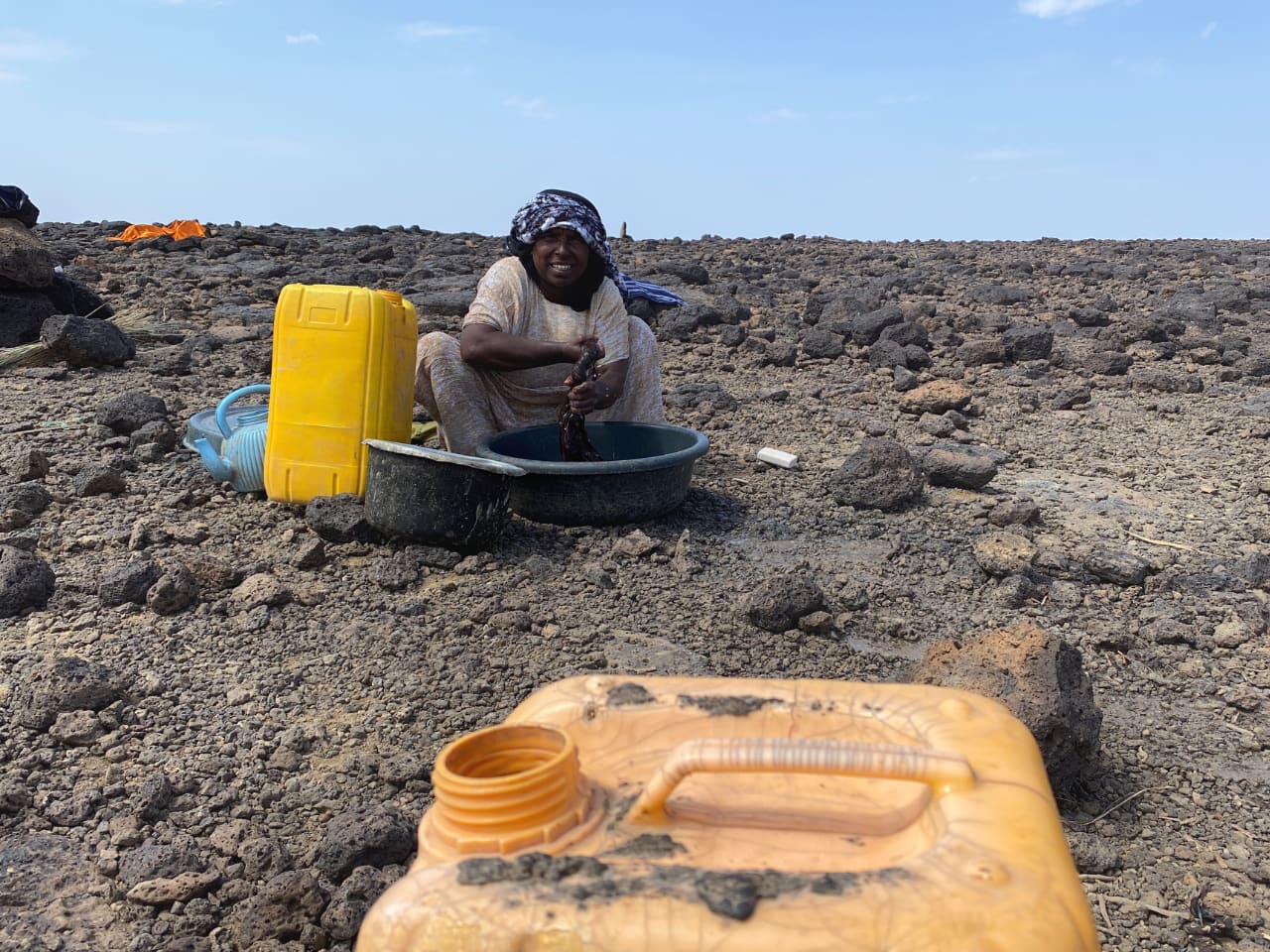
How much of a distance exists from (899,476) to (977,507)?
31 cm

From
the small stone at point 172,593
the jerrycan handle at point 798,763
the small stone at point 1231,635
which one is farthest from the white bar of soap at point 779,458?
the jerrycan handle at point 798,763

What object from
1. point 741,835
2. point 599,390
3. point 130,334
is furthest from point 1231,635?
point 130,334

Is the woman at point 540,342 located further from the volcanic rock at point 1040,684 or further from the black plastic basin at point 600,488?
the volcanic rock at point 1040,684

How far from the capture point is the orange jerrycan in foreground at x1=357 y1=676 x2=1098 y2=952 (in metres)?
1.08

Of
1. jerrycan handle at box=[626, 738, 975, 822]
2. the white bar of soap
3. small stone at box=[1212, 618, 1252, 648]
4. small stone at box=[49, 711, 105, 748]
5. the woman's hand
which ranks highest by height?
Result: the woman's hand

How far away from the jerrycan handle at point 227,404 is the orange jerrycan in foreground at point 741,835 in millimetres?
2544

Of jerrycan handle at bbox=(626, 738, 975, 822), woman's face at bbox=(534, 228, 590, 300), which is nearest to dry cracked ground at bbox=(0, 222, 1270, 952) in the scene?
jerrycan handle at bbox=(626, 738, 975, 822)

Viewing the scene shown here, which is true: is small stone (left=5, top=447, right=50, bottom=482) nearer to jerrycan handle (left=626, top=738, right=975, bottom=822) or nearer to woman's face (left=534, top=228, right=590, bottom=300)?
woman's face (left=534, top=228, right=590, bottom=300)

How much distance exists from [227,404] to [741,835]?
→ 2.96m

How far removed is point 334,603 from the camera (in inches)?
116

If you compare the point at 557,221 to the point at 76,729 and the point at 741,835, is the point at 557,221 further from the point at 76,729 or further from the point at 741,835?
the point at 741,835

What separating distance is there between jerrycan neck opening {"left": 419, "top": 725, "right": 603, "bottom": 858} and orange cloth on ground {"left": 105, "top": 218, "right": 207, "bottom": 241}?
9.99m

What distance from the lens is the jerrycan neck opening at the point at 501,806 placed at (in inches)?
46.9

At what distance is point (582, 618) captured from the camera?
9.45 ft
